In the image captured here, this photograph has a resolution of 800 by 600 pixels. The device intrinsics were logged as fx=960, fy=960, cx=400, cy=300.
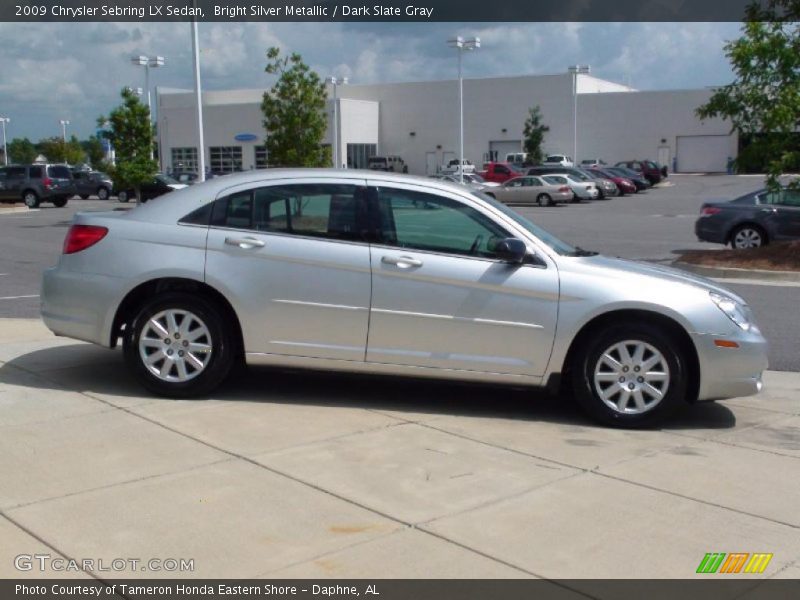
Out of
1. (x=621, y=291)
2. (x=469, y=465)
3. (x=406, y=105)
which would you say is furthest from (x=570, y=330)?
(x=406, y=105)

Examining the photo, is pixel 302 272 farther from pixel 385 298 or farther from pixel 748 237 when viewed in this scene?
pixel 748 237

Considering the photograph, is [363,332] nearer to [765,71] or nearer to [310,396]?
[310,396]

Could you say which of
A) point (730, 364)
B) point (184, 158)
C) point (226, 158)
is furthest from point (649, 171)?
point (730, 364)

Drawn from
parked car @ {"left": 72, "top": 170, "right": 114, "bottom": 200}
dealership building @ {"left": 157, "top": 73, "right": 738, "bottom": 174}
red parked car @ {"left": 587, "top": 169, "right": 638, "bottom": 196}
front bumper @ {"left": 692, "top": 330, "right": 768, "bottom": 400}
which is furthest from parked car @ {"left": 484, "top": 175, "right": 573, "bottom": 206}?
front bumper @ {"left": 692, "top": 330, "right": 768, "bottom": 400}

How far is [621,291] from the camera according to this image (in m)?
6.48

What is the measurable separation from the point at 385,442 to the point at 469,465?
64 centimetres

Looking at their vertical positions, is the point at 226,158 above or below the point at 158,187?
above

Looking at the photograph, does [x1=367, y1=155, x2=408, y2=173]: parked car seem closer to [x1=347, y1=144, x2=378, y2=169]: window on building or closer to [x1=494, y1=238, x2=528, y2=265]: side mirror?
[x1=347, y1=144, x2=378, y2=169]: window on building

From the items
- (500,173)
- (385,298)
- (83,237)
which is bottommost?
(385,298)

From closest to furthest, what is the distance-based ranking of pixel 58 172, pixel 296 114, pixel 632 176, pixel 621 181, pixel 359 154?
pixel 296 114 < pixel 58 172 < pixel 621 181 < pixel 632 176 < pixel 359 154

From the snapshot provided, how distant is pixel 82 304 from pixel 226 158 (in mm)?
76629

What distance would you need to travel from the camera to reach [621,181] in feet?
169

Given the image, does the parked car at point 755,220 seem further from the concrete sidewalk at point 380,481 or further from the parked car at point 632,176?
the parked car at point 632,176

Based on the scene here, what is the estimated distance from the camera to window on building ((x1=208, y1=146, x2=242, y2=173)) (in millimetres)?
80631
